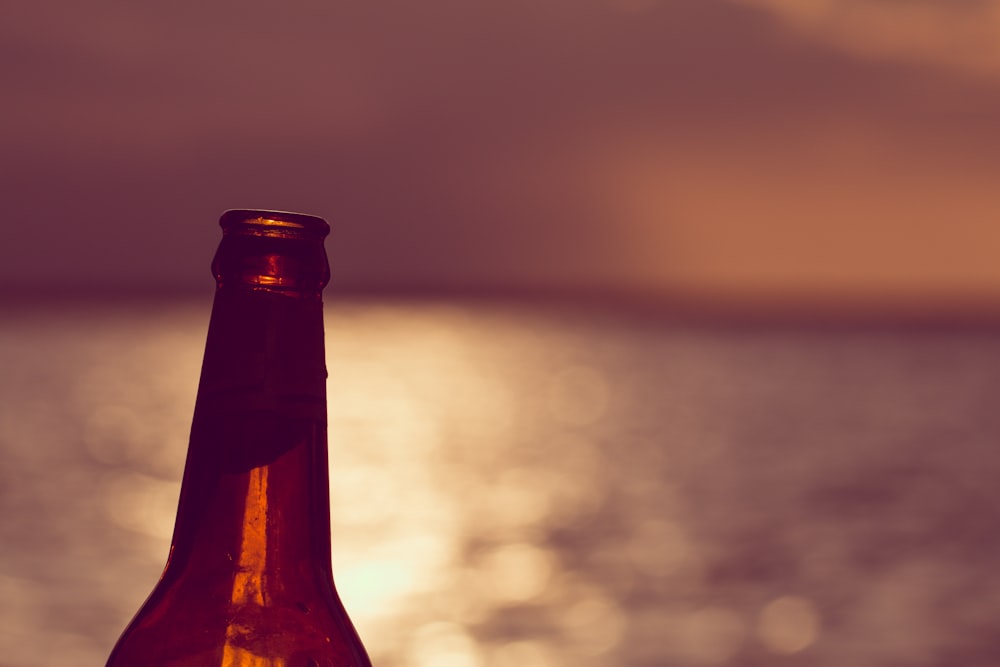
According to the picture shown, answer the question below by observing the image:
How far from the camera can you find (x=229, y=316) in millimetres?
1143

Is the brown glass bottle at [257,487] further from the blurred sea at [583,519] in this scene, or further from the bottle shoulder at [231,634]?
the blurred sea at [583,519]

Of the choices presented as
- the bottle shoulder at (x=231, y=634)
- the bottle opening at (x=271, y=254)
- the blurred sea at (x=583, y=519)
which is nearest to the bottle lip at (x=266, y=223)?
the bottle opening at (x=271, y=254)

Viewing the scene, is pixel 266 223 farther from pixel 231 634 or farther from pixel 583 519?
pixel 583 519

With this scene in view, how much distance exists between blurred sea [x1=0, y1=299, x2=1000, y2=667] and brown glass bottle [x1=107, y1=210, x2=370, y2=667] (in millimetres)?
15526

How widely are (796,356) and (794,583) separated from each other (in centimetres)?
8064

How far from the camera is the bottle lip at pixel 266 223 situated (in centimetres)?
117

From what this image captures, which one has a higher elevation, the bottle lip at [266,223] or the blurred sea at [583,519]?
the blurred sea at [583,519]

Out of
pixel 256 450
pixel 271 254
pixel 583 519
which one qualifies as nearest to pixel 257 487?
pixel 256 450

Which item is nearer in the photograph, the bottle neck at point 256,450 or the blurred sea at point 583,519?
the bottle neck at point 256,450

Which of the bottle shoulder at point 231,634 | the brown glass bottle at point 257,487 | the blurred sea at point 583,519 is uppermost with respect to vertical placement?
the blurred sea at point 583,519

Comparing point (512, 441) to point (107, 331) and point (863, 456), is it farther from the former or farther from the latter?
point (107, 331)

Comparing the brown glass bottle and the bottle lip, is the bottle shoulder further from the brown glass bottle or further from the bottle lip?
the bottle lip

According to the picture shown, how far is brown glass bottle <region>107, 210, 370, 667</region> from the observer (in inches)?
44.6

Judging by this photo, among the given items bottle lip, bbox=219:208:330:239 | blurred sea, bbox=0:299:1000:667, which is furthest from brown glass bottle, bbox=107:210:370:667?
blurred sea, bbox=0:299:1000:667
